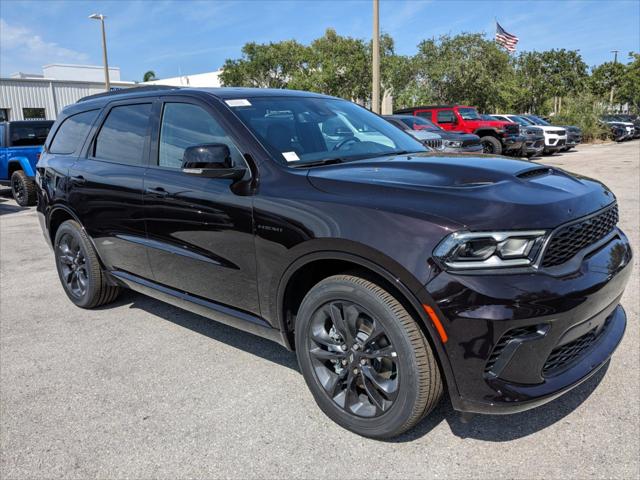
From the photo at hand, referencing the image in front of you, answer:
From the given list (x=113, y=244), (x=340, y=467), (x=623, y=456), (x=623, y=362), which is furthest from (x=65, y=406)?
(x=623, y=362)

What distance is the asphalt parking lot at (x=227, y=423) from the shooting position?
8.13 ft

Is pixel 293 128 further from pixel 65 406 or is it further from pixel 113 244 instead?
pixel 65 406

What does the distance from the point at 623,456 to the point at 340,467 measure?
4.30 ft

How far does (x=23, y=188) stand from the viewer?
37.5 feet

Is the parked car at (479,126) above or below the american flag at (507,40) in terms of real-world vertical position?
below

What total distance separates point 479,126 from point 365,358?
56.3ft

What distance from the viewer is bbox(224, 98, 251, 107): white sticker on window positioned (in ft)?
10.9

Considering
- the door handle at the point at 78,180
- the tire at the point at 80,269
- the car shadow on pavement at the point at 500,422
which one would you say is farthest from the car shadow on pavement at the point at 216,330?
the door handle at the point at 78,180

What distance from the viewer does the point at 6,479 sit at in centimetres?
248

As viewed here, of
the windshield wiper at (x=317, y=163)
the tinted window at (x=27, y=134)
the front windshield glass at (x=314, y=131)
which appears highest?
the tinted window at (x=27, y=134)

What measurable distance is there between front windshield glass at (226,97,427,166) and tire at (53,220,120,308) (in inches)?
80.4

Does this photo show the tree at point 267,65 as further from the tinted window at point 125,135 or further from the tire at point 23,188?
the tinted window at point 125,135

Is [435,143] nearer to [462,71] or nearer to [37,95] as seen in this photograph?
[462,71]

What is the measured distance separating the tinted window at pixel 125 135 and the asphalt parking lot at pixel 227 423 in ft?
4.55
